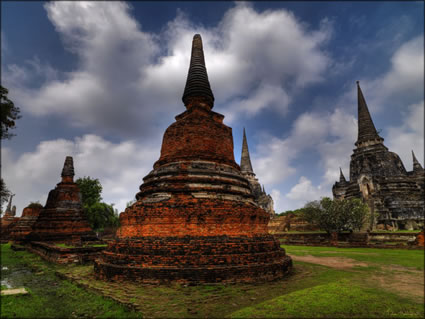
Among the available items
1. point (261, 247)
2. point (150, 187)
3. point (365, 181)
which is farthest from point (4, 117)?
point (365, 181)

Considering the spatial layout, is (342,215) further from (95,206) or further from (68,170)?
(95,206)

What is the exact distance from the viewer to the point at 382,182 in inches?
1011

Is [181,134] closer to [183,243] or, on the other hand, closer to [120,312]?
[183,243]

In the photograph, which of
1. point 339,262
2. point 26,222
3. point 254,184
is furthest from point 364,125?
point 26,222

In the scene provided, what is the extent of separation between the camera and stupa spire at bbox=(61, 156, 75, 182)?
1880cm

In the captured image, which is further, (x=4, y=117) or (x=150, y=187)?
(x=4, y=117)

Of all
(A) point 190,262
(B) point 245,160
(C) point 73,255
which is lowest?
(C) point 73,255

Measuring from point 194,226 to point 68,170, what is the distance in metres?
15.9

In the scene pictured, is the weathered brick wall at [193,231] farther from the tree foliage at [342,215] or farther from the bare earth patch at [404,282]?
the tree foliage at [342,215]

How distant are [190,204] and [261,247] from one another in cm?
228

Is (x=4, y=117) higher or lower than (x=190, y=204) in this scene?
higher

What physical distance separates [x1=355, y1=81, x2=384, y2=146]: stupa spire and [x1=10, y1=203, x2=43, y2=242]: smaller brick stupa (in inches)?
1393

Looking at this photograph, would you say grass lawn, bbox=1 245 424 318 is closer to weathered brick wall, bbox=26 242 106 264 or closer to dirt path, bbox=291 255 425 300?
dirt path, bbox=291 255 425 300

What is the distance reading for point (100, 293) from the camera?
5.30 m
